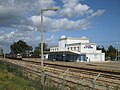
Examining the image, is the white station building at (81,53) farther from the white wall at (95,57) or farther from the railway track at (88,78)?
the railway track at (88,78)

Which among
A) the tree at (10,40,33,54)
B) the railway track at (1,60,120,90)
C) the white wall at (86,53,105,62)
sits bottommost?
the railway track at (1,60,120,90)

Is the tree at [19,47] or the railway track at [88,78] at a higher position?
the tree at [19,47]

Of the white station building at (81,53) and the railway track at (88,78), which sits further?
the white station building at (81,53)

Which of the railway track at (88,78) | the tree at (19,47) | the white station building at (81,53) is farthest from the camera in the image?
the tree at (19,47)

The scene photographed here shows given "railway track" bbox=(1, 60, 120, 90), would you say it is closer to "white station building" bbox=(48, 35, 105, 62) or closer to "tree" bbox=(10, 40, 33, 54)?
"white station building" bbox=(48, 35, 105, 62)

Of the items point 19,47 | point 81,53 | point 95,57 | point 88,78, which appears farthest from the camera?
point 19,47

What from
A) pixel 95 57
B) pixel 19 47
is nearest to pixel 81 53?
pixel 95 57

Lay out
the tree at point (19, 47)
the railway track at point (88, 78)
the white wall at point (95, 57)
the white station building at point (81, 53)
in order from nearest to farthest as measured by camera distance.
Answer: the railway track at point (88, 78) < the white station building at point (81, 53) < the white wall at point (95, 57) < the tree at point (19, 47)

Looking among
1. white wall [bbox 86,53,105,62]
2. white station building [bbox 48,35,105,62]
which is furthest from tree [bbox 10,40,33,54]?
white wall [bbox 86,53,105,62]

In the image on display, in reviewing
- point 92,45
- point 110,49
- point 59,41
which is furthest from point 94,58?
Answer: point 110,49

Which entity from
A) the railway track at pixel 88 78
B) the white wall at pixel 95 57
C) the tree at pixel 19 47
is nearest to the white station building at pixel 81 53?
the white wall at pixel 95 57

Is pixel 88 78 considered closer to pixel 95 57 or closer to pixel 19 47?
pixel 95 57

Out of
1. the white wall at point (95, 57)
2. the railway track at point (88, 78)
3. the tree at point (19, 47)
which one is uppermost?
the tree at point (19, 47)

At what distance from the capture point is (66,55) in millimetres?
104375
